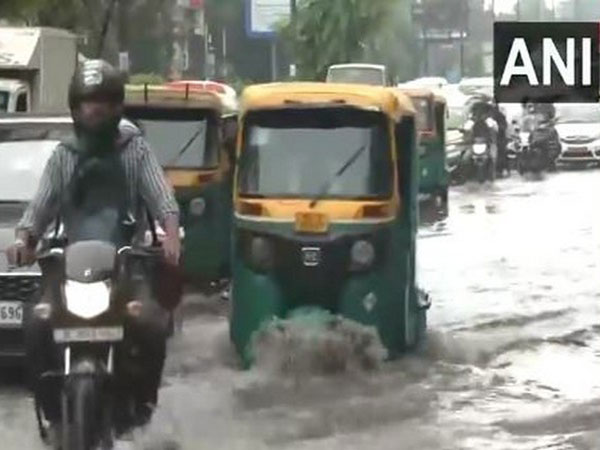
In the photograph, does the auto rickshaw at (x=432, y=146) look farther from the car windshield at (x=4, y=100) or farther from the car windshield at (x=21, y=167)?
the car windshield at (x=21, y=167)

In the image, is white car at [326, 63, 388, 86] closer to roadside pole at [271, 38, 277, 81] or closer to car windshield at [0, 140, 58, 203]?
roadside pole at [271, 38, 277, 81]

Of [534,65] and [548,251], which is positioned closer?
[548,251]

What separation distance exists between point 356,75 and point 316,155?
32.5m

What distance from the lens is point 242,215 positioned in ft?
37.4

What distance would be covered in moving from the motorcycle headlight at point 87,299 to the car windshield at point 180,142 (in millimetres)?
8861

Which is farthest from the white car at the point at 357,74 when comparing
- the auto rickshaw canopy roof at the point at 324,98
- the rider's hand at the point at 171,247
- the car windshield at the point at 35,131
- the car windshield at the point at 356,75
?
the rider's hand at the point at 171,247

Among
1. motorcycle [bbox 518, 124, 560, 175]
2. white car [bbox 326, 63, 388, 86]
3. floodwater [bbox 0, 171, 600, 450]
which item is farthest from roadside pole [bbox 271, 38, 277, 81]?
floodwater [bbox 0, 171, 600, 450]

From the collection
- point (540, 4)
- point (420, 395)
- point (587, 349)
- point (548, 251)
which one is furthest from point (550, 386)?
point (540, 4)

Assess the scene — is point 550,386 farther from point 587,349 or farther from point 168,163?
point 168,163

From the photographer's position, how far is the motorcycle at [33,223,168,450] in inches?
264

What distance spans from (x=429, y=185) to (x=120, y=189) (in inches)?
667

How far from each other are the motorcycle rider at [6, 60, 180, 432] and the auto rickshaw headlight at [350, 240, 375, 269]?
12.9 feet

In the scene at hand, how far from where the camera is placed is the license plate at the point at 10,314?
10469mm

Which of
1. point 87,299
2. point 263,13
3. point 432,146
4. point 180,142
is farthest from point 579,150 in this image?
point 87,299
